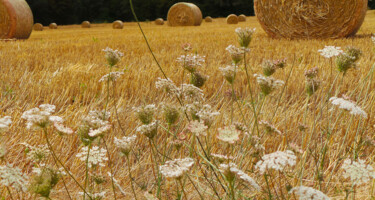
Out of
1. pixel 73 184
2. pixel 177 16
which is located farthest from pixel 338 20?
pixel 177 16

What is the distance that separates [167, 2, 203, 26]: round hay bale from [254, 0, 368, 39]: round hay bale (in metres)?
7.58

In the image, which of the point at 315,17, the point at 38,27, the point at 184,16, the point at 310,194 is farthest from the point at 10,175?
the point at 38,27

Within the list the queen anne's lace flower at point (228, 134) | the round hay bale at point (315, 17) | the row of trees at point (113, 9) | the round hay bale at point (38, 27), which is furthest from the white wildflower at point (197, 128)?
the row of trees at point (113, 9)

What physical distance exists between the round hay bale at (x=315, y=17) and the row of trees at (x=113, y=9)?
21129mm

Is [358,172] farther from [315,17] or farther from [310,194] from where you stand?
[315,17]

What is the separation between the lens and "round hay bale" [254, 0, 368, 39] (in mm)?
6391

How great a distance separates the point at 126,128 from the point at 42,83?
122 centimetres

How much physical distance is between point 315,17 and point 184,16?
8.39 metres

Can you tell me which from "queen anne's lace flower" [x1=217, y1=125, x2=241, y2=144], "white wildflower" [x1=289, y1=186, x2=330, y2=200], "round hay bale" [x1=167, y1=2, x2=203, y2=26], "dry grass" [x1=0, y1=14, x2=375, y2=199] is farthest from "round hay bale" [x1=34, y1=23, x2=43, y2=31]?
"white wildflower" [x1=289, y1=186, x2=330, y2=200]

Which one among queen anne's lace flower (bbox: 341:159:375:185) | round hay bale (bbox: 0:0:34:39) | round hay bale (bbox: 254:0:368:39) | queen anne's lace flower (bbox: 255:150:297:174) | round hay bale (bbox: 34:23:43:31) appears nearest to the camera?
queen anne's lace flower (bbox: 255:150:297:174)

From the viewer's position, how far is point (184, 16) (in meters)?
14.4

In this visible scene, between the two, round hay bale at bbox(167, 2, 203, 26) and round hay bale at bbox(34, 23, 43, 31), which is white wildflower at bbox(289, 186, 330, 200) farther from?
round hay bale at bbox(34, 23, 43, 31)

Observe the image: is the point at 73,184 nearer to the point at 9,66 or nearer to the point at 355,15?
the point at 9,66

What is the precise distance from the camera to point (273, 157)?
80cm
